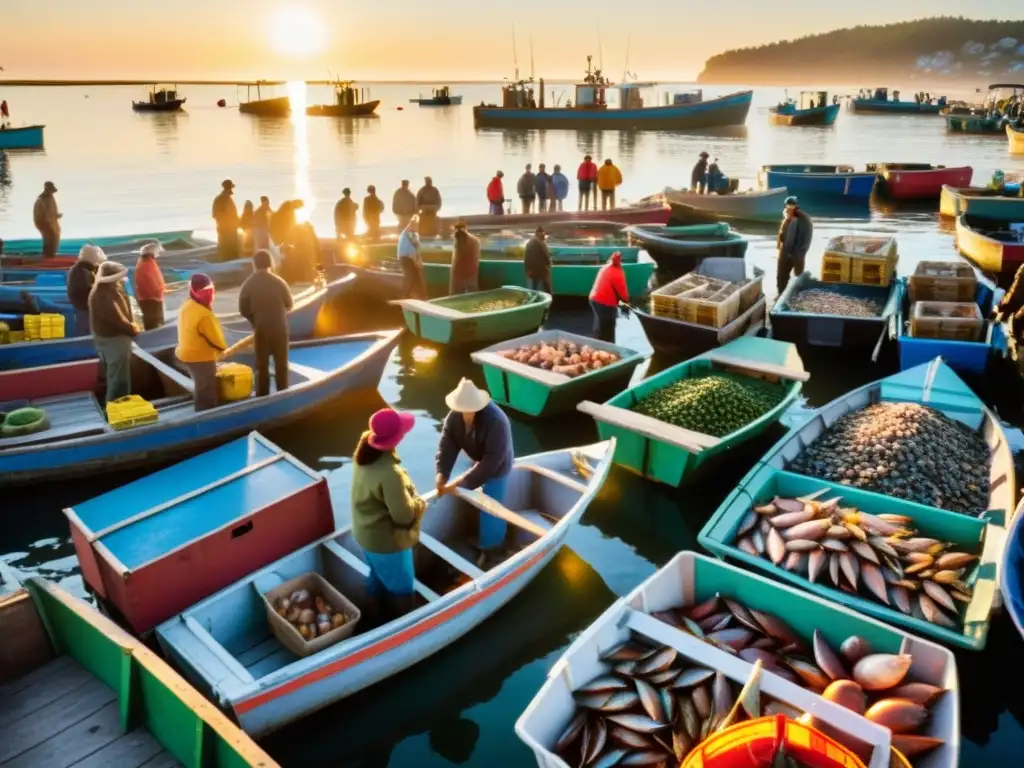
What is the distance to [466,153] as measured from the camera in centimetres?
6041

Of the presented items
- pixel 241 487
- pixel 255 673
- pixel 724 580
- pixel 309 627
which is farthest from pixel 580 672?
pixel 241 487

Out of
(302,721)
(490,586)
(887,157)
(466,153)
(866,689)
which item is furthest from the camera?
(466,153)

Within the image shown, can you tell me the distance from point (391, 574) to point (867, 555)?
158 inches

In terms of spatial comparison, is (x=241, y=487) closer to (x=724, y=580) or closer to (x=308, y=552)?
(x=308, y=552)

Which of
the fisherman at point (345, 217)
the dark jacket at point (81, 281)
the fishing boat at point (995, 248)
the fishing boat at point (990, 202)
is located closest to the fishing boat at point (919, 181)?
the fishing boat at point (990, 202)

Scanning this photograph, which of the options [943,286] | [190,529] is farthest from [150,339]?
[943,286]

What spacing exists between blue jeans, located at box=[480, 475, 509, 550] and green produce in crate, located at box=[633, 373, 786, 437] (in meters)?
2.72

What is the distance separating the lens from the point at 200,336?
9.45 metres

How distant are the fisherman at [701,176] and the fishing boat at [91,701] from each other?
2536cm

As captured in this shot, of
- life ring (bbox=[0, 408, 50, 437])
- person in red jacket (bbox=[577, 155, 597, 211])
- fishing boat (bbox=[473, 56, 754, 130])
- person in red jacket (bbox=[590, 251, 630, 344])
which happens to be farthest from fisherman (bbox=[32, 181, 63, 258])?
fishing boat (bbox=[473, 56, 754, 130])

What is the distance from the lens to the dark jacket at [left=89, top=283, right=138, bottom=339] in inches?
382

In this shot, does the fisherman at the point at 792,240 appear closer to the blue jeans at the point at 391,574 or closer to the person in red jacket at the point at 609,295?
the person in red jacket at the point at 609,295

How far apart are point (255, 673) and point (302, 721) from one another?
0.53m

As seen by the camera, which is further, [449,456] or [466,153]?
[466,153]
